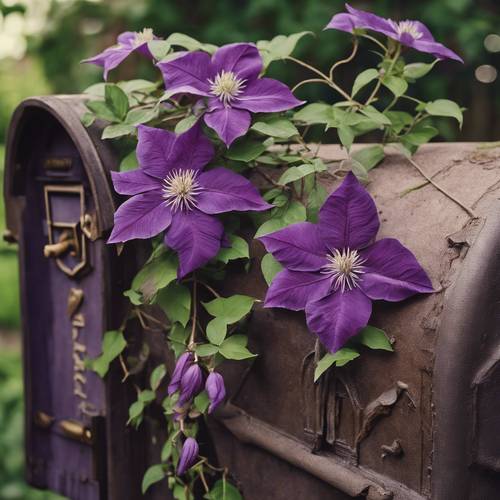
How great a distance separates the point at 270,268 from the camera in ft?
4.21

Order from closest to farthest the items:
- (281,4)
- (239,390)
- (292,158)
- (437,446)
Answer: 1. (437,446)
2. (292,158)
3. (239,390)
4. (281,4)

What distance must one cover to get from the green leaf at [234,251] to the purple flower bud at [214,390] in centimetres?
20

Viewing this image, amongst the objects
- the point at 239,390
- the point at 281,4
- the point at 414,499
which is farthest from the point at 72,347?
the point at 281,4

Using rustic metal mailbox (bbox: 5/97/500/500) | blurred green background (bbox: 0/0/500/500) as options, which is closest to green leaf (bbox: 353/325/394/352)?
rustic metal mailbox (bbox: 5/97/500/500)

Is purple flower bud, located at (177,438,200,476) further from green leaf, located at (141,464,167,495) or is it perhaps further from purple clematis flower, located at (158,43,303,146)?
purple clematis flower, located at (158,43,303,146)

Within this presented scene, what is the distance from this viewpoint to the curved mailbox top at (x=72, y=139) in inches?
60.3

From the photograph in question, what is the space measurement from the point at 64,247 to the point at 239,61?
1.99 ft

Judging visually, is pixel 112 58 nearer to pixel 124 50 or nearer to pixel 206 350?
pixel 124 50

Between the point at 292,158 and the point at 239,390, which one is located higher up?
the point at 292,158

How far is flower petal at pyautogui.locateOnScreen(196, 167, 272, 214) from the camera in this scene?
4.37 feet

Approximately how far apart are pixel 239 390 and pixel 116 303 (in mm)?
334

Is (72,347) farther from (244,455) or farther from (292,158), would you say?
(292,158)

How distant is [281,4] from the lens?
3.02m

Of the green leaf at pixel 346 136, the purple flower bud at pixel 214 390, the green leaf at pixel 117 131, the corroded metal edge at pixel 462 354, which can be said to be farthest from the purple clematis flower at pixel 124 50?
the corroded metal edge at pixel 462 354
